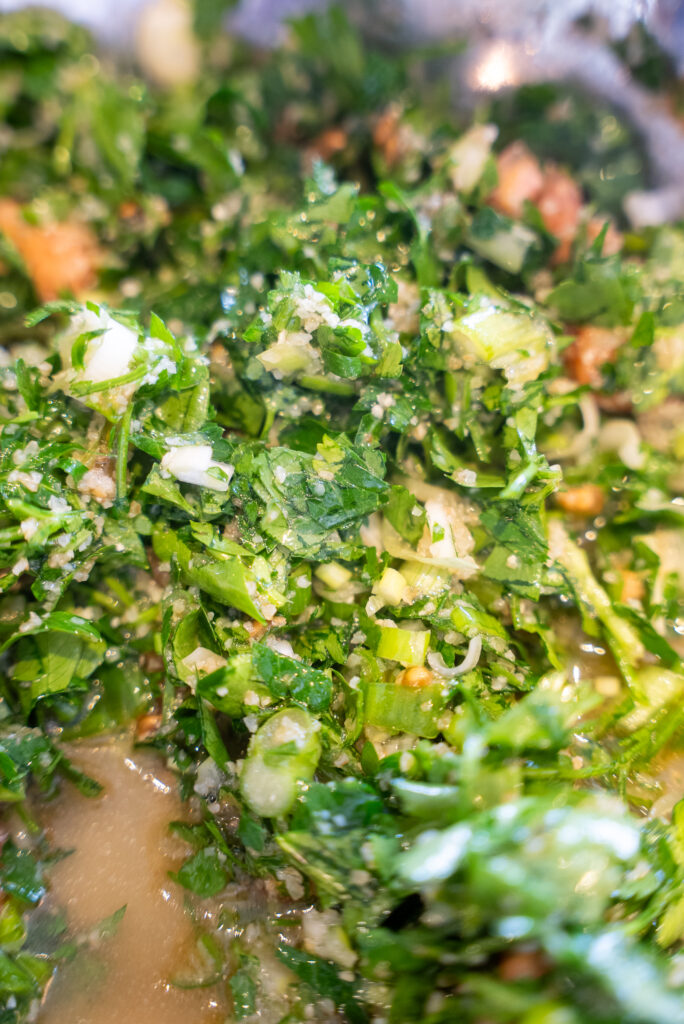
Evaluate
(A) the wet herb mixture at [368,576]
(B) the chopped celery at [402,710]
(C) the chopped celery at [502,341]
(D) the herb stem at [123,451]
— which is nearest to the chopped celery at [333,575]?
(A) the wet herb mixture at [368,576]

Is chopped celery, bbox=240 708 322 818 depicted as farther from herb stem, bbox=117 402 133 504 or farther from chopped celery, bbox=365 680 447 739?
herb stem, bbox=117 402 133 504

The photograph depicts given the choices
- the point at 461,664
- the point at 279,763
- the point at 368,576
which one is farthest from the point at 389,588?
the point at 279,763

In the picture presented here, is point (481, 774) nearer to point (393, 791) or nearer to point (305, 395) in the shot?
point (393, 791)

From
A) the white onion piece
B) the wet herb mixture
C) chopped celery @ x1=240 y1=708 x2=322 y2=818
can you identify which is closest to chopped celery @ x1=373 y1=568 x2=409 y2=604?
the wet herb mixture

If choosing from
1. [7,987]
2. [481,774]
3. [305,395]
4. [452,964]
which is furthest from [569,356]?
[7,987]

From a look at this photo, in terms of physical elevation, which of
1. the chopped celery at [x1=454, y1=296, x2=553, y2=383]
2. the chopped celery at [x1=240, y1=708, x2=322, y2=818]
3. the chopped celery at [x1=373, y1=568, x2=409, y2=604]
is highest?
the chopped celery at [x1=454, y1=296, x2=553, y2=383]

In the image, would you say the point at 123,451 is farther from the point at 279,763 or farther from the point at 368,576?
the point at 279,763

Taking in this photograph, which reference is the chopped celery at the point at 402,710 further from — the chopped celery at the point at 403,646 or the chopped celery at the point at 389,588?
the chopped celery at the point at 389,588
